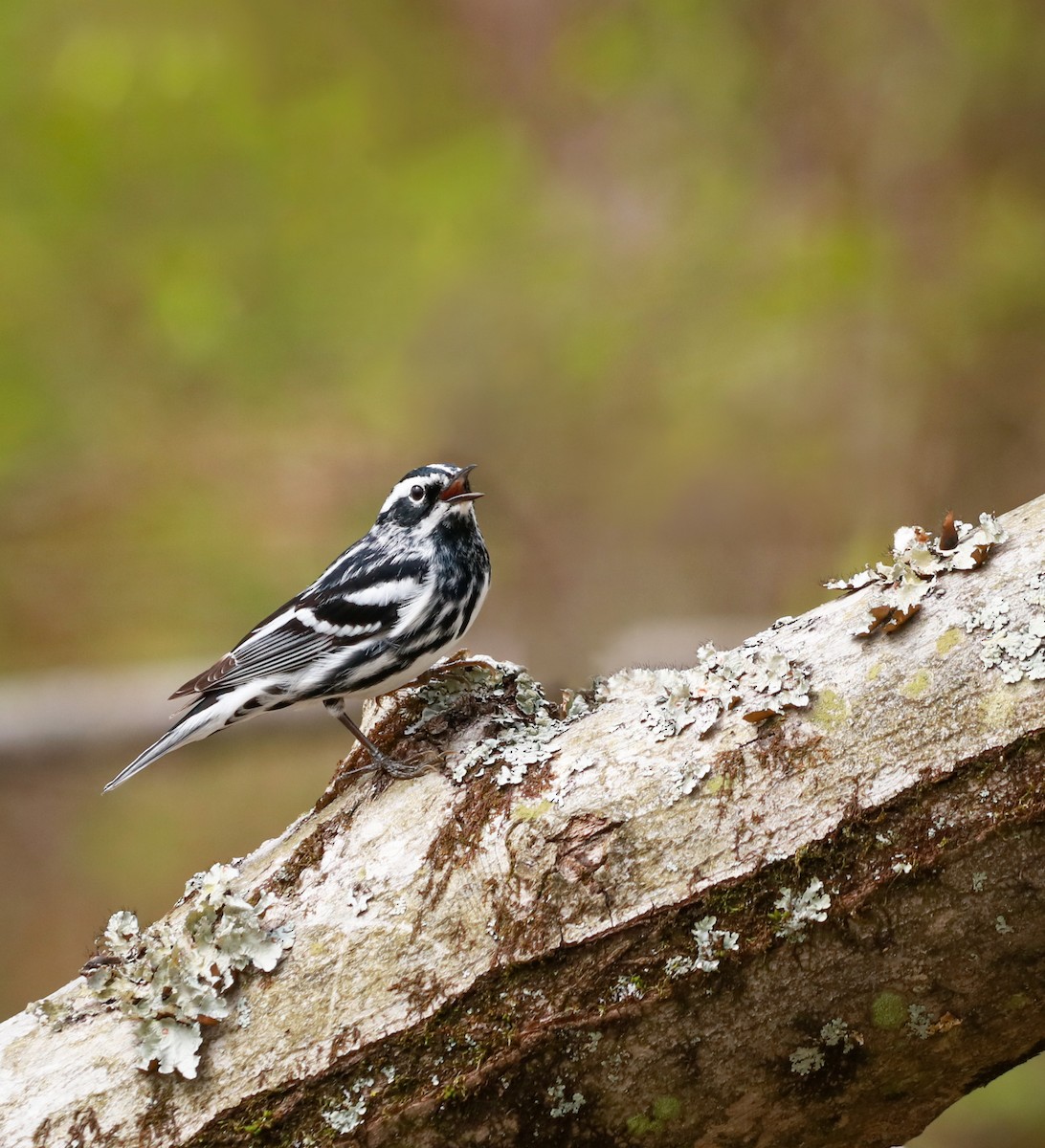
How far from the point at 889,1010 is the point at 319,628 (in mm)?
2022

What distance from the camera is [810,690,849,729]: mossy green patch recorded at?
2.15 metres

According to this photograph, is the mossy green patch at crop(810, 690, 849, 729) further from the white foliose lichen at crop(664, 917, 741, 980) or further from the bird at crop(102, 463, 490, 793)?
the bird at crop(102, 463, 490, 793)

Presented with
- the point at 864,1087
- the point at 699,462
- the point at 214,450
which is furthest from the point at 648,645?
the point at 864,1087

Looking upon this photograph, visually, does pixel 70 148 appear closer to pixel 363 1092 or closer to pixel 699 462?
pixel 699 462

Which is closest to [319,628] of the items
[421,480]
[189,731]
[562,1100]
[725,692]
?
[189,731]

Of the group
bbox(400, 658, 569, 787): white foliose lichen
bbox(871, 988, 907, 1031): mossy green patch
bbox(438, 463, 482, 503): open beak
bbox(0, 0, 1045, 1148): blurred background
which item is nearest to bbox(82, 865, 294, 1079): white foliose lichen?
bbox(400, 658, 569, 787): white foliose lichen

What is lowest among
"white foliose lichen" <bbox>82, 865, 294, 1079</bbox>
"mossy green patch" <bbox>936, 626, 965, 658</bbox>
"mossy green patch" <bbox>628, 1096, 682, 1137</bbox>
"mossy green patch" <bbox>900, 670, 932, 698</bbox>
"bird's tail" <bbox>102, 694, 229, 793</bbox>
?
"mossy green patch" <bbox>628, 1096, 682, 1137</bbox>

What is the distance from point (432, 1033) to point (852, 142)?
248 inches

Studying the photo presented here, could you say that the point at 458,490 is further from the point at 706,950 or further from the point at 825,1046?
the point at 825,1046

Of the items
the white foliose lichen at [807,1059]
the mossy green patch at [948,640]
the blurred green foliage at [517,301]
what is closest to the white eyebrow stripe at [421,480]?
the mossy green patch at [948,640]

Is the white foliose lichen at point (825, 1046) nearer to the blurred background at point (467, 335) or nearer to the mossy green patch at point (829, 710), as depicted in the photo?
the mossy green patch at point (829, 710)

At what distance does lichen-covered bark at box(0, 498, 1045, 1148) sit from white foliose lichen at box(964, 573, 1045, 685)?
0.01 meters

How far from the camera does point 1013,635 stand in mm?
2084

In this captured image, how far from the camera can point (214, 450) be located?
328 inches
